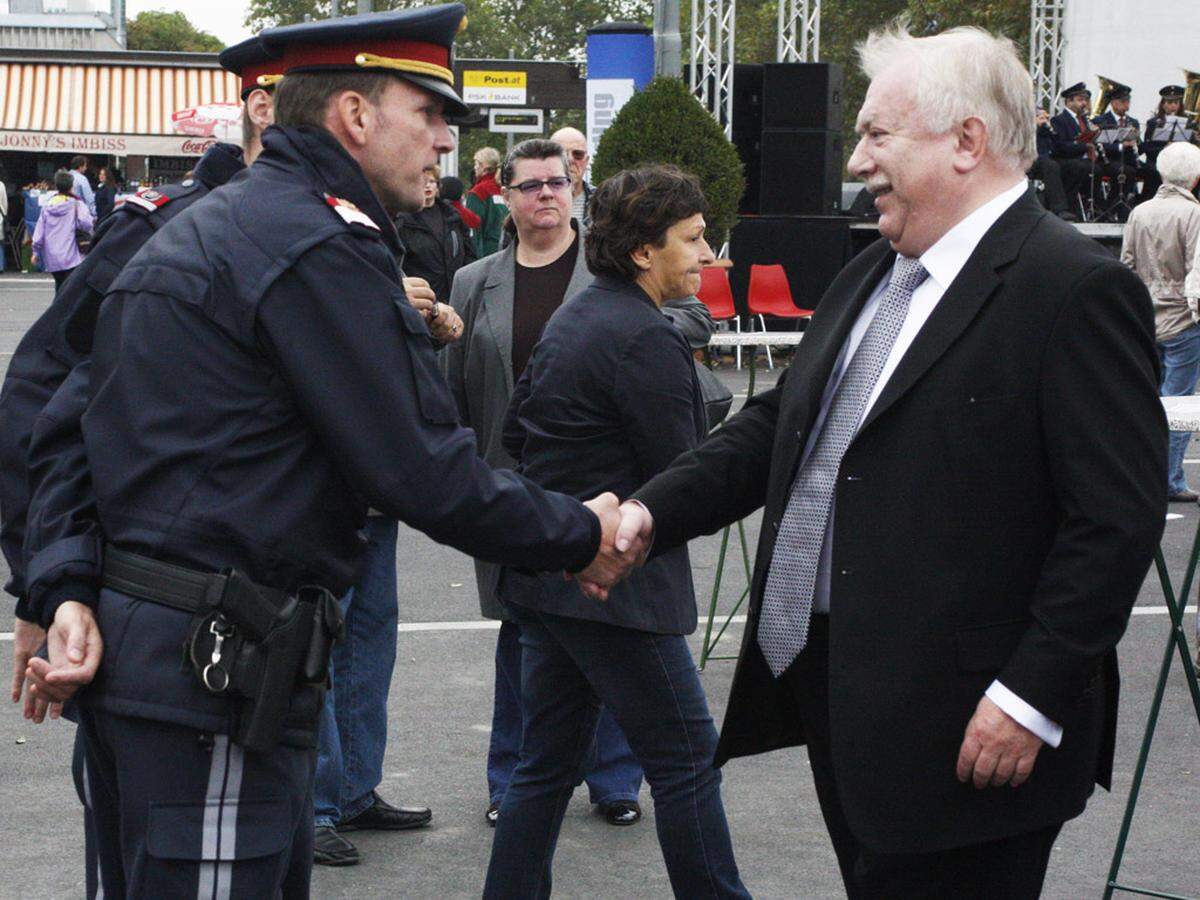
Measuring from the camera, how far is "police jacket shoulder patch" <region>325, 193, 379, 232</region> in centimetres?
259

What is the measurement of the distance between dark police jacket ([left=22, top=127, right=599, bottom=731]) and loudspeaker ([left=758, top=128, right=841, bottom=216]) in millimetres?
15617

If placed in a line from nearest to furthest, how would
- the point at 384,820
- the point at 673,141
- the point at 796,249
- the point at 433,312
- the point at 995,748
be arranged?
Answer: the point at 995,748 < the point at 433,312 < the point at 384,820 < the point at 673,141 < the point at 796,249

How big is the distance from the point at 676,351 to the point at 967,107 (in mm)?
1368

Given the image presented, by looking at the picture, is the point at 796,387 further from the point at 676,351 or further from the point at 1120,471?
the point at 676,351

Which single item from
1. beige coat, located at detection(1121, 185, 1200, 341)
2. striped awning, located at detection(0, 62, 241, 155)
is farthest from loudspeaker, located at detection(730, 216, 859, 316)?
striped awning, located at detection(0, 62, 241, 155)

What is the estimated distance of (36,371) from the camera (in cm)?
317

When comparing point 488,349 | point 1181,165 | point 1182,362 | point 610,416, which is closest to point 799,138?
point 1181,165

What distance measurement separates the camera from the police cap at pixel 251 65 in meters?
3.55

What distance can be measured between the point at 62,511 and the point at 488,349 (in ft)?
7.99

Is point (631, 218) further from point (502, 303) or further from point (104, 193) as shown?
point (104, 193)

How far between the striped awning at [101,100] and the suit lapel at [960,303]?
34.3m

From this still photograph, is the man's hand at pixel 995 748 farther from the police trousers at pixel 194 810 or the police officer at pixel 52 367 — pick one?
the police officer at pixel 52 367

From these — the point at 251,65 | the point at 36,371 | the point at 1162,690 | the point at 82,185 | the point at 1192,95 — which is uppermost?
the point at 251,65

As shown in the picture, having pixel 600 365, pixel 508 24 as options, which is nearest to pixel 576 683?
pixel 600 365
